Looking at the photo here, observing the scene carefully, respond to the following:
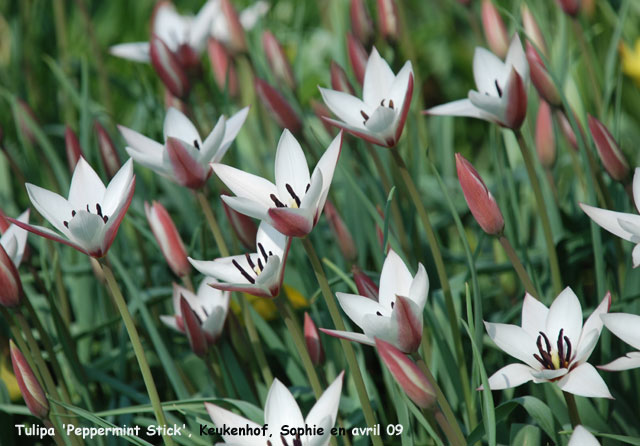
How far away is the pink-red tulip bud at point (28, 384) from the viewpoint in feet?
2.81

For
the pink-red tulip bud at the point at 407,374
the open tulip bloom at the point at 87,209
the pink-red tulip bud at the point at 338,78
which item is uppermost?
the pink-red tulip bud at the point at 338,78

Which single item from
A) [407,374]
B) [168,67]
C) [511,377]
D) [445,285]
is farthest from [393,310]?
[168,67]

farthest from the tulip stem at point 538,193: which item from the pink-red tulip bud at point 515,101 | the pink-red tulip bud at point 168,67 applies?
the pink-red tulip bud at point 168,67

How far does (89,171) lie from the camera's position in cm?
92

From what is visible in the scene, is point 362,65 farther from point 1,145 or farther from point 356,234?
point 1,145

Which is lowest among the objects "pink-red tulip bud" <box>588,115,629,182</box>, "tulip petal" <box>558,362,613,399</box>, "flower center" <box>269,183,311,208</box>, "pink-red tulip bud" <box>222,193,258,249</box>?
"tulip petal" <box>558,362,613,399</box>

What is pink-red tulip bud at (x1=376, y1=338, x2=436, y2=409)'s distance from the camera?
2.33 ft

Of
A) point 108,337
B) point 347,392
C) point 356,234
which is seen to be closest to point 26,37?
point 108,337

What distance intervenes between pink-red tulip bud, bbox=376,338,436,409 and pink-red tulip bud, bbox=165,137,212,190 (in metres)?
0.39

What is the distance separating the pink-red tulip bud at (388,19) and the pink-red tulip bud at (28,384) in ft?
2.95

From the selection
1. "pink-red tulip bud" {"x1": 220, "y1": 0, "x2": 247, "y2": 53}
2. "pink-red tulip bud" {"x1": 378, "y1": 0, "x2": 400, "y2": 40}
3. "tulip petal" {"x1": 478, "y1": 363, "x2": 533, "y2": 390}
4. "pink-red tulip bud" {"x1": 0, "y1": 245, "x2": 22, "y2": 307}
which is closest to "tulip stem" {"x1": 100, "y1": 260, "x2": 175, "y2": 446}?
"pink-red tulip bud" {"x1": 0, "y1": 245, "x2": 22, "y2": 307}

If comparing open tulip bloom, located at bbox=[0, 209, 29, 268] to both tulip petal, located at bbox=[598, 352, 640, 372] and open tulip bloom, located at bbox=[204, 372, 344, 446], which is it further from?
tulip petal, located at bbox=[598, 352, 640, 372]

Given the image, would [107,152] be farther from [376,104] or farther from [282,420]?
[282,420]

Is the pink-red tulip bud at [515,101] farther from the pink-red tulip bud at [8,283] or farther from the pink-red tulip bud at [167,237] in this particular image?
the pink-red tulip bud at [8,283]
